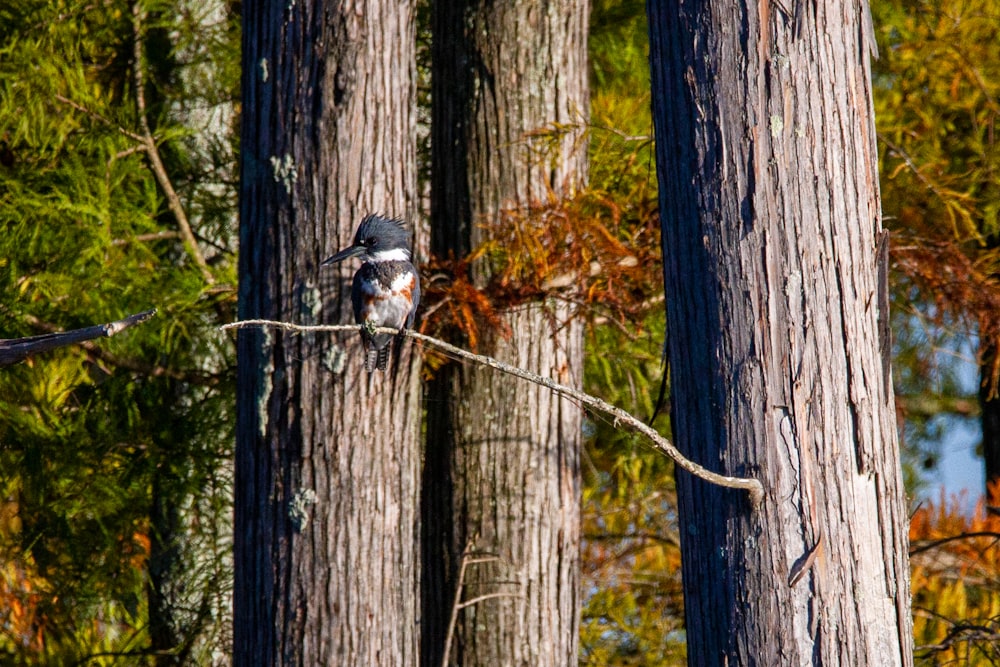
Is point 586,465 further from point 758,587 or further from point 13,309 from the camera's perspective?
point 758,587

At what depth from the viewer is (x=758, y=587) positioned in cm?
199

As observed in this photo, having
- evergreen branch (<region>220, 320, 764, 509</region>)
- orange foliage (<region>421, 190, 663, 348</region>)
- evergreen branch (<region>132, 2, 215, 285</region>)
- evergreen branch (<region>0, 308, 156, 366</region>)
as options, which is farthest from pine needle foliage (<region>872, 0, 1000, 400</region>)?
evergreen branch (<region>0, 308, 156, 366</region>)

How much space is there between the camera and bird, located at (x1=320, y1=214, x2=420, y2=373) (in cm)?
304

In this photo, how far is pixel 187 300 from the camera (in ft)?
12.6

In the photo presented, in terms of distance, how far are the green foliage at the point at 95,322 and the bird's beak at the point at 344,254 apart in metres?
0.96

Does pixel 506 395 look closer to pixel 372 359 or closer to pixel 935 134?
pixel 372 359

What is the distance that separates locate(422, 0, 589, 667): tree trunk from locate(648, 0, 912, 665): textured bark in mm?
1566

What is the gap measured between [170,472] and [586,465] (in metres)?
2.30

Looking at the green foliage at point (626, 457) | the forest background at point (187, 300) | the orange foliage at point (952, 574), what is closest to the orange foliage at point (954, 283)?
the forest background at point (187, 300)

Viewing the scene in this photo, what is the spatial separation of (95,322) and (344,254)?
137cm

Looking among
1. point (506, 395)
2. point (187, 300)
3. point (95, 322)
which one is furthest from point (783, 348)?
point (95, 322)

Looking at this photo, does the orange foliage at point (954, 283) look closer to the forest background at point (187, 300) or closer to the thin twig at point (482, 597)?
the forest background at point (187, 300)

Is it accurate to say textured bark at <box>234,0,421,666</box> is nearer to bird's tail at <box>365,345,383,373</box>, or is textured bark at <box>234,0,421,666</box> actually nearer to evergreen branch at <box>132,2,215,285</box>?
bird's tail at <box>365,345,383,373</box>

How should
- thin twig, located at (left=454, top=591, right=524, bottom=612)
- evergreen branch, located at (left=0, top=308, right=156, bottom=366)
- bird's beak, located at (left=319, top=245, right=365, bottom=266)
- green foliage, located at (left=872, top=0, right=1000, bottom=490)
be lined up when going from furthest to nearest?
green foliage, located at (left=872, top=0, right=1000, bottom=490)
thin twig, located at (left=454, top=591, right=524, bottom=612)
bird's beak, located at (left=319, top=245, right=365, bottom=266)
evergreen branch, located at (left=0, top=308, right=156, bottom=366)
